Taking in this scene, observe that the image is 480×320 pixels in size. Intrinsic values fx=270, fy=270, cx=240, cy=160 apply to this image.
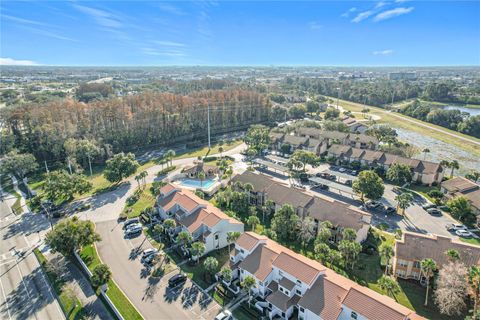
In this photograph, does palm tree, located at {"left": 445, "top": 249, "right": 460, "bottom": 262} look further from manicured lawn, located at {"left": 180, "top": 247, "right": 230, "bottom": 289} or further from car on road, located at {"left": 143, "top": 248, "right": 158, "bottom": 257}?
car on road, located at {"left": 143, "top": 248, "right": 158, "bottom": 257}

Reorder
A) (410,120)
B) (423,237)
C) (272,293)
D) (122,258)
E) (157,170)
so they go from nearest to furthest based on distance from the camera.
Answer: (272,293), (423,237), (122,258), (157,170), (410,120)

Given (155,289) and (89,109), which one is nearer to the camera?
(155,289)

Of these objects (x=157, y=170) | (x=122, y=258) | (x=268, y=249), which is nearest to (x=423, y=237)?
(x=268, y=249)

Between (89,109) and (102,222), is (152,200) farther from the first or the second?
(89,109)

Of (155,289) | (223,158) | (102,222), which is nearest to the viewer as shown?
(155,289)

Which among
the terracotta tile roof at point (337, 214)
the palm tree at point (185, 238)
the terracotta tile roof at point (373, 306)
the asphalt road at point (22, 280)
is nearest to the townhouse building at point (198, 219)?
the palm tree at point (185, 238)

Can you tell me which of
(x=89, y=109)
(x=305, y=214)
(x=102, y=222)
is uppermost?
(x=89, y=109)
